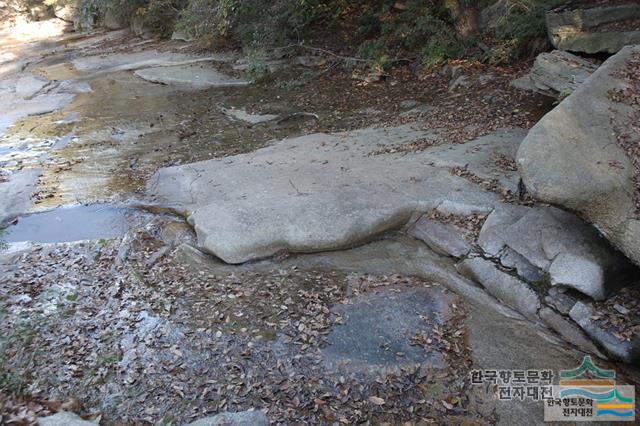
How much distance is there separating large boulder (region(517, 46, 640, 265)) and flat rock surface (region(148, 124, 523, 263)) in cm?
134

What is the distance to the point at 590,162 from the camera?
16.6 feet

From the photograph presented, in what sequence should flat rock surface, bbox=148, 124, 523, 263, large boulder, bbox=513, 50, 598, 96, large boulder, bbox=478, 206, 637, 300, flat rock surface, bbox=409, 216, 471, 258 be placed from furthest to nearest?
large boulder, bbox=513, 50, 598, 96, flat rock surface, bbox=148, 124, 523, 263, flat rock surface, bbox=409, 216, 471, 258, large boulder, bbox=478, 206, 637, 300

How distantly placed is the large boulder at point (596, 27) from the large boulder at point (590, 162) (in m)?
3.89

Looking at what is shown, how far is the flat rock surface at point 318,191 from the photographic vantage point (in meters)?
6.49

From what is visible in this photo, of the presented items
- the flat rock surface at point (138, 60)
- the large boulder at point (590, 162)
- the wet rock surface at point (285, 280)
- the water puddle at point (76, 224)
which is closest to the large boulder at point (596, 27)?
the wet rock surface at point (285, 280)

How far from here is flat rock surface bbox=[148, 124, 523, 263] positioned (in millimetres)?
6488

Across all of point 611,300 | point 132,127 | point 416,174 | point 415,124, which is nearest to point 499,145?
point 416,174

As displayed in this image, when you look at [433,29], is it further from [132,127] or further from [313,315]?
[313,315]

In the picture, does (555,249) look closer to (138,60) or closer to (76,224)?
(76,224)

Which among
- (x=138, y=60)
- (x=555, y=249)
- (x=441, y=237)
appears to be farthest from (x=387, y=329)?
(x=138, y=60)

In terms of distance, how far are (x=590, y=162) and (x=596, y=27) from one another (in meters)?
5.79

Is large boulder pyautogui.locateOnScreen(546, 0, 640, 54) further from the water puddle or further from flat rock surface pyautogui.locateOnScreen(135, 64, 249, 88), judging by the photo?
flat rock surface pyautogui.locateOnScreen(135, 64, 249, 88)

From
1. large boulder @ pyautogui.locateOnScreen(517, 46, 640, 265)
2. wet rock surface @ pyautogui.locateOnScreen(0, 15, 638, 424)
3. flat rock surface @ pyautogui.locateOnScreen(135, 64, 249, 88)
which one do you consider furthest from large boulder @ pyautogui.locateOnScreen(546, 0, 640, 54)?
flat rock surface @ pyautogui.locateOnScreen(135, 64, 249, 88)

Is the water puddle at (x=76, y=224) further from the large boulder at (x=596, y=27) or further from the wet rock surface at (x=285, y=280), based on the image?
the large boulder at (x=596, y=27)
